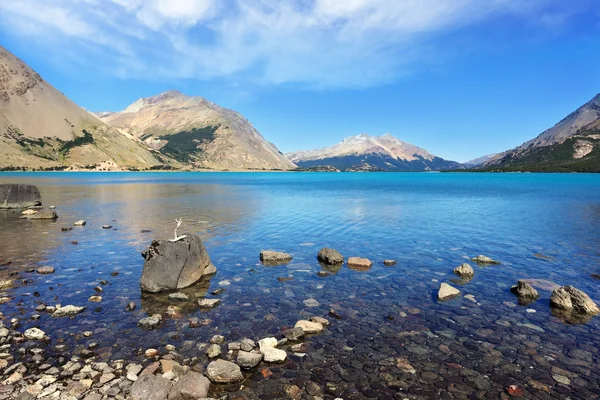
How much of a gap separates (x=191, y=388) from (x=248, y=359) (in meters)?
2.41

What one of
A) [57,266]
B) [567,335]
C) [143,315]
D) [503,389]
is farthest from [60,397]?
[567,335]

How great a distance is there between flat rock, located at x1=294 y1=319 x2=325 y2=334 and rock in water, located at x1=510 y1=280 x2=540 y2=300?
1264 cm

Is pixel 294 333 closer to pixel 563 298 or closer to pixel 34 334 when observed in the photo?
pixel 34 334

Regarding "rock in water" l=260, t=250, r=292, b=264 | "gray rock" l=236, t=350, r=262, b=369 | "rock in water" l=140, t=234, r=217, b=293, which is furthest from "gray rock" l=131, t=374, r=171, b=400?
"rock in water" l=260, t=250, r=292, b=264

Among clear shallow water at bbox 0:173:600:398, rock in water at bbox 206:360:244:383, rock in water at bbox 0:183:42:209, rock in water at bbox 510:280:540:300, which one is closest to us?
rock in water at bbox 206:360:244:383

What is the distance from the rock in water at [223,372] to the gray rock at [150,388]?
54.6 inches

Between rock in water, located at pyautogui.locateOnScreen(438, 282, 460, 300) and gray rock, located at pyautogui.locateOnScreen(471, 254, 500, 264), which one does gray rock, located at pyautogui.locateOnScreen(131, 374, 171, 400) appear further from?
gray rock, located at pyautogui.locateOnScreen(471, 254, 500, 264)

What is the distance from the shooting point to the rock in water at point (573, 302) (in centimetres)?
1778

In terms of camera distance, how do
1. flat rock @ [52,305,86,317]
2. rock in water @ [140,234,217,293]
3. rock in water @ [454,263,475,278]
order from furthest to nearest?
1. rock in water @ [454,263,475,278]
2. rock in water @ [140,234,217,293]
3. flat rock @ [52,305,86,317]

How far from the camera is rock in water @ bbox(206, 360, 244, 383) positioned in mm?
11617

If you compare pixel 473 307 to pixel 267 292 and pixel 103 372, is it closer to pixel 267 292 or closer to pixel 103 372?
pixel 267 292

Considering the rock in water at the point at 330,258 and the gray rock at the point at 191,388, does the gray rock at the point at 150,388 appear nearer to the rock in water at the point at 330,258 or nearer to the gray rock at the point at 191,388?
the gray rock at the point at 191,388

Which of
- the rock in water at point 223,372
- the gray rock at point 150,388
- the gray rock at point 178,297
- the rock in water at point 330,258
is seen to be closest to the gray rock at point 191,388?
the gray rock at point 150,388

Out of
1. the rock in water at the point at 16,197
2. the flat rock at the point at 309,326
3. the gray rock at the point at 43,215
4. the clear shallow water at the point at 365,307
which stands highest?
the rock in water at the point at 16,197
